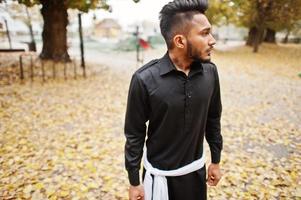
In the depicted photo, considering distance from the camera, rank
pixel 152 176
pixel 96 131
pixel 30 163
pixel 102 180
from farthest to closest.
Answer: pixel 96 131, pixel 30 163, pixel 102 180, pixel 152 176

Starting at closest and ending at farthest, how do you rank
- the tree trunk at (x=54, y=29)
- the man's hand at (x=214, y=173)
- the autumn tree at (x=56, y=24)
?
the man's hand at (x=214, y=173), the autumn tree at (x=56, y=24), the tree trunk at (x=54, y=29)

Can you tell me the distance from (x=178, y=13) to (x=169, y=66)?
38cm

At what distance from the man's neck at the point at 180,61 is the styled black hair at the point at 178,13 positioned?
3.3 inches

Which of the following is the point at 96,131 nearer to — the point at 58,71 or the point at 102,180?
the point at 102,180

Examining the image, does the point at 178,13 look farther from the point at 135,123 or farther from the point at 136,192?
the point at 136,192

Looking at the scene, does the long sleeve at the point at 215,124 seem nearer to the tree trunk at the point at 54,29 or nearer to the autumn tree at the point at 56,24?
the autumn tree at the point at 56,24

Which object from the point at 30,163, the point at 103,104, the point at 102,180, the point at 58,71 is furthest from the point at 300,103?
the point at 58,71

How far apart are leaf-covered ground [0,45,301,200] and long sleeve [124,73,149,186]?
7.48ft

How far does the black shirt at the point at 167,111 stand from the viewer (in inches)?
75.4

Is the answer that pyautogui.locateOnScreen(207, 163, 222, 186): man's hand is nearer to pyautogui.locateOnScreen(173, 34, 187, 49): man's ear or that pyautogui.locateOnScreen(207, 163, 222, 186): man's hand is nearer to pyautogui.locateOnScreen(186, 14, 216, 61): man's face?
pyautogui.locateOnScreen(186, 14, 216, 61): man's face

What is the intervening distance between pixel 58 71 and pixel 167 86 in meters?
12.5

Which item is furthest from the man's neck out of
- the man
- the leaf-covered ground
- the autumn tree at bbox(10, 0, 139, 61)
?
the autumn tree at bbox(10, 0, 139, 61)

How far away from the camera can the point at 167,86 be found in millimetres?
1906

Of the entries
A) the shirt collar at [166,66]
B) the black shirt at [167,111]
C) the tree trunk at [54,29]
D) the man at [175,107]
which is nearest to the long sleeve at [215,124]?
the man at [175,107]
